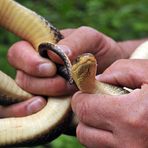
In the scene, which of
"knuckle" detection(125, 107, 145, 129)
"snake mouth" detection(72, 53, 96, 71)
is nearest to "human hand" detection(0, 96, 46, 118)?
"snake mouth" detection(72, 53, 96, 71)

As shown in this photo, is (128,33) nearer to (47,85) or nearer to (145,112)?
(47,85)

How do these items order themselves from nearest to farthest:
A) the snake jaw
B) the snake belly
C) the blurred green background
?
1. the snake jaw
2. the snake belly
3. the blurred green background

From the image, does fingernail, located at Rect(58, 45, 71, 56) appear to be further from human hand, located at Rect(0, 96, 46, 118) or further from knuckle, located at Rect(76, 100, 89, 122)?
knuckle, located at Rect(76, 100, 89, 122)

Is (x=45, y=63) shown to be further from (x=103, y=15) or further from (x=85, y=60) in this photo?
(x=103, y=15)

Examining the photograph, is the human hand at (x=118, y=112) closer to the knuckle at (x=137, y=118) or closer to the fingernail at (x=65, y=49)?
the knuckle at (x=137, y=118)

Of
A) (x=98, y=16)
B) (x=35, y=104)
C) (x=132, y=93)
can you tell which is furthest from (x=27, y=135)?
(x=98, y=16)

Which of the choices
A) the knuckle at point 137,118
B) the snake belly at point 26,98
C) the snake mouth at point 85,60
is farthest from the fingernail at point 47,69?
the knuckle at point 137,118
